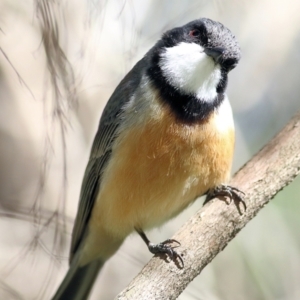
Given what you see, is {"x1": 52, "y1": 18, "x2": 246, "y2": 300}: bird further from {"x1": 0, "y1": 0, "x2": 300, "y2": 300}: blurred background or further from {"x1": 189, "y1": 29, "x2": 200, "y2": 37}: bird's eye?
{"x1": 0, "y1": 0, "x2": 300, "y2": 300}: blurred background

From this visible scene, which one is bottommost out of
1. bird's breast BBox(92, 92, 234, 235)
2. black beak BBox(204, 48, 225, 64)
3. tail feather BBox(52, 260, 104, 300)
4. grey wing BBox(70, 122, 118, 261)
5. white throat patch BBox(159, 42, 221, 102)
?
tail feather BBox(52, 260, 104, 300)

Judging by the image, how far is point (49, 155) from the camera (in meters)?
3.46

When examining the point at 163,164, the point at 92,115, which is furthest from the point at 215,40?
the point at 92,115

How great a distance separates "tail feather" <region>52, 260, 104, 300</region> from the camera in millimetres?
3411

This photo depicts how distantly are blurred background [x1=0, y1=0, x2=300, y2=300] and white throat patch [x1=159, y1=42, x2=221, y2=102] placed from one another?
21.6 inches

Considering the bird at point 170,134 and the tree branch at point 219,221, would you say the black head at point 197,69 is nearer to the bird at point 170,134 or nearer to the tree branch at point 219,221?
the bird at point 170,134

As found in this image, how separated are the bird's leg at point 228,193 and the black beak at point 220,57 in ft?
2.14

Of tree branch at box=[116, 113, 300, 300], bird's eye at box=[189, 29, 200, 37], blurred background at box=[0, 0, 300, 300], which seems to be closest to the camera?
tree branch at box=[116, 113, 300, 300]

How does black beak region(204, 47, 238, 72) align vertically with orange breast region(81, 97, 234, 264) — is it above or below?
above

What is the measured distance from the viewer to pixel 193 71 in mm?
2816

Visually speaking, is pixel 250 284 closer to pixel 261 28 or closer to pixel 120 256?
pixel 120 256

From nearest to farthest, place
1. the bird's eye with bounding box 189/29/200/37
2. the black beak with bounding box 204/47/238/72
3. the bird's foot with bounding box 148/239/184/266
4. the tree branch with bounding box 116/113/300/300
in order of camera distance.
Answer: the tree branch with bounding box 116/113/300/300
the bird's foot with bounding box 148/239/184/266
the black beak with bounding box 204/47/238/72
the bird's eye with bounding box 189/29/200/37

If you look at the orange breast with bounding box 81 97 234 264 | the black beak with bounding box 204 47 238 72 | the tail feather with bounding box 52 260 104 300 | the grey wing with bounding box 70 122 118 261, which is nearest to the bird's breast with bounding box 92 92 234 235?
the orange breast with bounding box 81 97 234 264

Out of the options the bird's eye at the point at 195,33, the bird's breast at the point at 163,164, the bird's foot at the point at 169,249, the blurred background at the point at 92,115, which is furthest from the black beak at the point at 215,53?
the bird's foot at the point at 169,249
